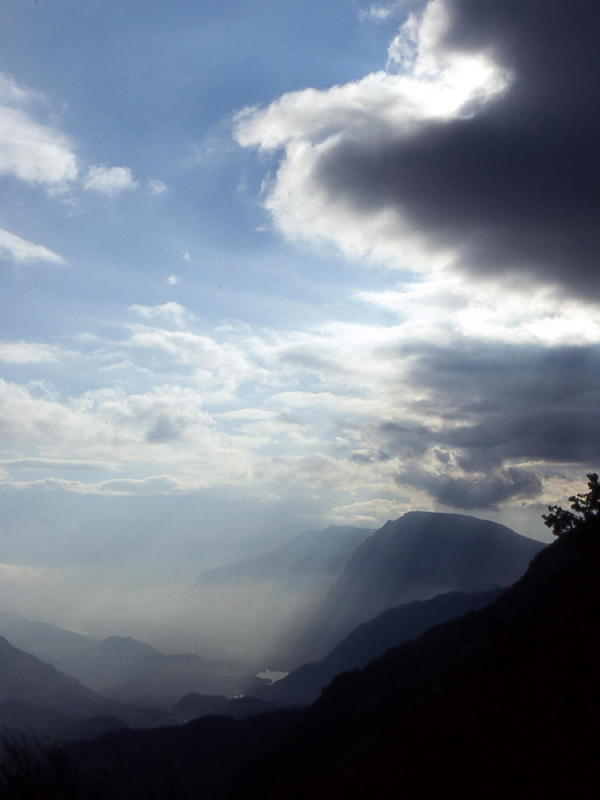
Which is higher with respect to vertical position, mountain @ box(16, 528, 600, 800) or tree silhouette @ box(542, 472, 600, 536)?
tree silhouette @ box(542, 472, 600, 536)

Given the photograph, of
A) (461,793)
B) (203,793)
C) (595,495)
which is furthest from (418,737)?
(203,793)

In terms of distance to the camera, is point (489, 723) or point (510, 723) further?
point (489, 723)

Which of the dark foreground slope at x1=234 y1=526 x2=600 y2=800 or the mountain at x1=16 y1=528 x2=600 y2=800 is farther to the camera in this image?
the mountain at x1=16 y1=528 x2=600 y2=800

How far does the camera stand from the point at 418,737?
69000 mm

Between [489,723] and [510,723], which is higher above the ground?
[510,723]

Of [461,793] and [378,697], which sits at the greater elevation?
[461,793]

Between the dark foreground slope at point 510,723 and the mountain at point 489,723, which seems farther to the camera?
the mountain at point 489,723

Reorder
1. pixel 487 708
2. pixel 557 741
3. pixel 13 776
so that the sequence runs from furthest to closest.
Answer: pixel 13 776 → pixel 487 708 → pixel 557 741

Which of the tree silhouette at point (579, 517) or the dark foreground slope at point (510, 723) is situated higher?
the tree silhouette at point (579, 517)

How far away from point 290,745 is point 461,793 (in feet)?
362

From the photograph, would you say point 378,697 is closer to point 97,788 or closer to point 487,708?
point 97,788

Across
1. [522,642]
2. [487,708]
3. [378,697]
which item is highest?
[522,642]

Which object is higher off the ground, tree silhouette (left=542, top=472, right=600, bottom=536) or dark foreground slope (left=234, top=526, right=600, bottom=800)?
tree silhouette (left=542, top=472, right=600, bottom=536)

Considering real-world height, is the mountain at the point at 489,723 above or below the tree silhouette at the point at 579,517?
below
